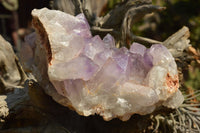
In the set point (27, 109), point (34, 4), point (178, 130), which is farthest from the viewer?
point (34, 4)

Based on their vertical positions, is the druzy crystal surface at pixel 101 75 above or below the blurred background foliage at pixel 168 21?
above

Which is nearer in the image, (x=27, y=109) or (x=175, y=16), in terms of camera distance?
(x=27, y=109)

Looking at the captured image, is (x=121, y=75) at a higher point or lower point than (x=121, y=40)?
higher

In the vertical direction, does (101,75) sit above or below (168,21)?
above

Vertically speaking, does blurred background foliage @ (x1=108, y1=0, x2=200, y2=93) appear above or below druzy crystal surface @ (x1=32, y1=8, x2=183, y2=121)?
below

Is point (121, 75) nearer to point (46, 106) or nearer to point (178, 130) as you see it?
point (46, 106)

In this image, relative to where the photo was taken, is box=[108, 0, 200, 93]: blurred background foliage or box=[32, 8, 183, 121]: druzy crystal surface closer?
box=[32, 8, 183, 121]: druzy crystal surface

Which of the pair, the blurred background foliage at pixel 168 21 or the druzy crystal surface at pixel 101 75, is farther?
the blurred background foliage at pixel 168 21

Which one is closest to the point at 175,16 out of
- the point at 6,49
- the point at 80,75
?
the point at 6,49
